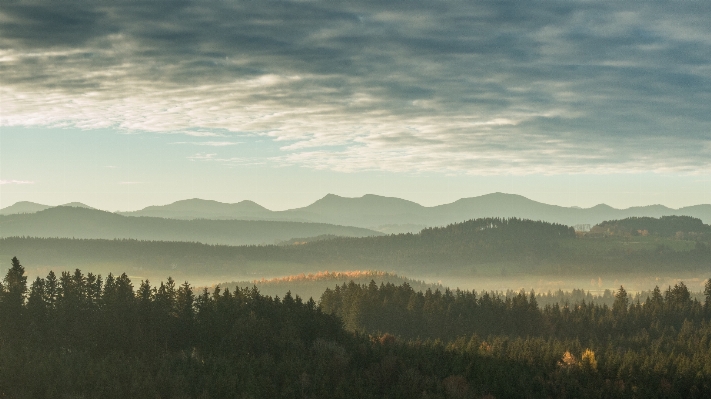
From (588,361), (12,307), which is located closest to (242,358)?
(12,307)

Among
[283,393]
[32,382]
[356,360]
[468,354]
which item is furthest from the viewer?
[468,354]

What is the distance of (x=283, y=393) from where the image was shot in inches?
4651

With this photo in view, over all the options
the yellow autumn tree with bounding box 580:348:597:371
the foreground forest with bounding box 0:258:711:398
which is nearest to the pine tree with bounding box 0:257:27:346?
the foreground forest with bounding box 0:258:711:398

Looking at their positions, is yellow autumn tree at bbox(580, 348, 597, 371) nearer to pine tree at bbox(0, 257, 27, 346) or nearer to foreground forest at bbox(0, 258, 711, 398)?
foreground forest at bbox(0, 258, 711, 398)

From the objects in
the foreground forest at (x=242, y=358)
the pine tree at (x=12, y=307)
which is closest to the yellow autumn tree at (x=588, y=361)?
the foreground forest at (x=242, y=358)

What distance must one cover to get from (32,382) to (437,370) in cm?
7247

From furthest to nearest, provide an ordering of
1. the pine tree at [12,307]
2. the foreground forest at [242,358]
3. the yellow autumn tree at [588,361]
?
the yellow autumn tree at [588,361] → the pine tree at [12,307] → the foreground forest at [242,358]

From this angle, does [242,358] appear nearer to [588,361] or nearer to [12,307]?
[12,307]

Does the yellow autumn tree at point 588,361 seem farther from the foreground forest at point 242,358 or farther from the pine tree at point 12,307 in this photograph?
the pine tree at point 12,307

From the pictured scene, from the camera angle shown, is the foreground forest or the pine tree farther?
the pine tree

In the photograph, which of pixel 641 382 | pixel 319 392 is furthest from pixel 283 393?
pixel 641 382

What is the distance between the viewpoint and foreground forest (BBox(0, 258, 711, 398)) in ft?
367

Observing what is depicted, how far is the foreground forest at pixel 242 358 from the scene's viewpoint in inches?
4407

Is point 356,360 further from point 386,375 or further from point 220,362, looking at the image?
point 220,362
